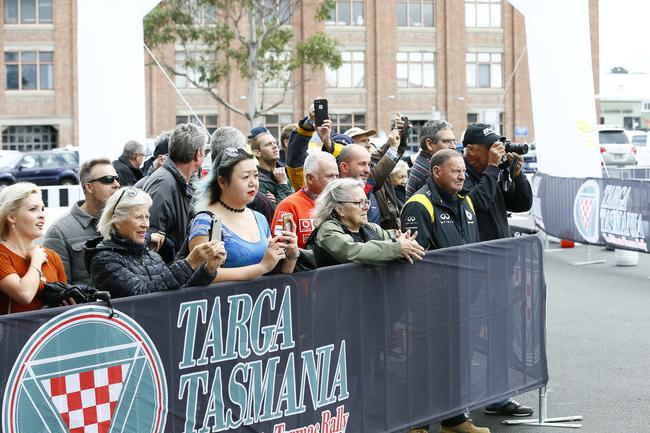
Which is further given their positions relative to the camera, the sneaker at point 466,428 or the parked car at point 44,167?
the parked car at point 44,167

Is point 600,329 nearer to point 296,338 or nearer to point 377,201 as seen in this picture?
point 377,201

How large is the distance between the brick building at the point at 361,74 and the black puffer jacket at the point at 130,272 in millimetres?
51240

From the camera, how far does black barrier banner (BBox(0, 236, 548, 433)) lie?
14.7 ft

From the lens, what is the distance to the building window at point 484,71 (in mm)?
62406

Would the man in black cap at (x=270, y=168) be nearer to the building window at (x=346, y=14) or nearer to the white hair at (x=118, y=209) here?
the white hair at (x=118, y=209)

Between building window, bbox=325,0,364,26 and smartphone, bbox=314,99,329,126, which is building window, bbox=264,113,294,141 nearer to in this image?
building window, bbox=325,0,364,26

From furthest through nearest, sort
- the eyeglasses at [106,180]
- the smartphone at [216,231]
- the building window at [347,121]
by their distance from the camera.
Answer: the building window at [347,121] < the eyeglasses at [106,180] < the smartphone at [216,231]

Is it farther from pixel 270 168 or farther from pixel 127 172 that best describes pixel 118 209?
pixel 127 172

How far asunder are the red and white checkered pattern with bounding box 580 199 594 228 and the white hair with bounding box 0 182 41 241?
12.8 m

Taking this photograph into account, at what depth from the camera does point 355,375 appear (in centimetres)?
595

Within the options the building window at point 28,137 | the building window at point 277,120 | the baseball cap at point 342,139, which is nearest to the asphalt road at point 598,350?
the baseball cap at point 342,139

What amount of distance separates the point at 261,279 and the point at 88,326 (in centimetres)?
107

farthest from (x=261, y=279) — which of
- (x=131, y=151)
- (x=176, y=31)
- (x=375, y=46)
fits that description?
(x=375, y=46)

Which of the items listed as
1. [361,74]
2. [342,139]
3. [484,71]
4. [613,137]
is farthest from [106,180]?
[484,71]
